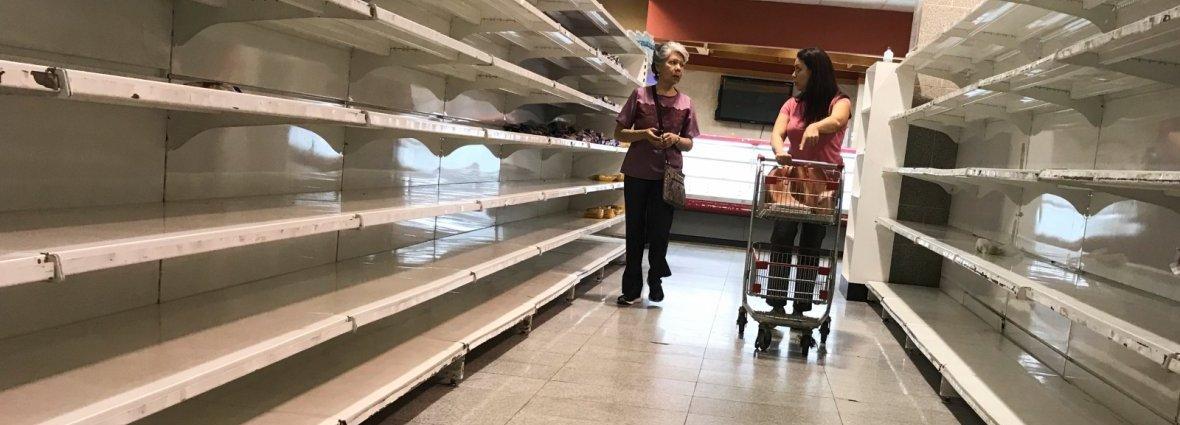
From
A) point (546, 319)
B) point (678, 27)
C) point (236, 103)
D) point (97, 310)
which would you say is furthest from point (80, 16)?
point (678, 27)

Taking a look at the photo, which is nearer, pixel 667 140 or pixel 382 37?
pixel 382 37

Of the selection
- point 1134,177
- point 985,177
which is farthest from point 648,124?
point 1134,177

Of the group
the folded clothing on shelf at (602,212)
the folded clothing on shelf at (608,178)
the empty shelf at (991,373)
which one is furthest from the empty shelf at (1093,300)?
the folded clothing on shelf at (608,178)

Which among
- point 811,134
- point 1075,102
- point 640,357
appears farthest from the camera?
point 811,134

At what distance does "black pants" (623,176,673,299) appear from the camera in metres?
4.90

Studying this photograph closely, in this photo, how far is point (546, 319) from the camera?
459 cm

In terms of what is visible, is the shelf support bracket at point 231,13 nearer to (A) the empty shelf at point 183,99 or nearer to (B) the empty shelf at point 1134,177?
(A) the empty shelf at point 183,99

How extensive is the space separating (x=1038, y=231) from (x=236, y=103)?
3.66 meters

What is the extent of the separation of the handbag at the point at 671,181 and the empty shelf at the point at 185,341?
178 centimetres

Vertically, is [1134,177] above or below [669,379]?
above

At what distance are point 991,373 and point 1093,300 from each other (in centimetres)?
78

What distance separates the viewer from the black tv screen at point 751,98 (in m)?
10.5

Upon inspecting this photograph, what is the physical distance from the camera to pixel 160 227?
1.82 metres

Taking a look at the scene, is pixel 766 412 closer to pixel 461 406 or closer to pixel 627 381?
pixel 627 381
